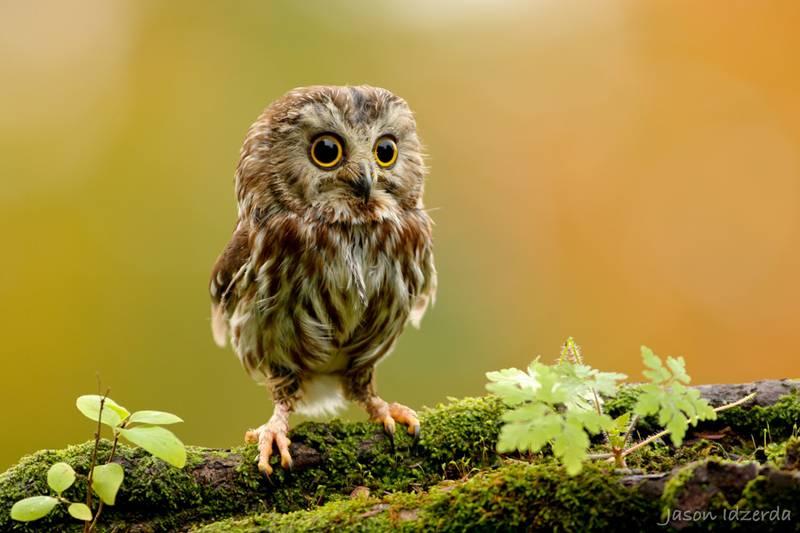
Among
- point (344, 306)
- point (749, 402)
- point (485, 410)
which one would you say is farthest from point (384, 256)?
point (749, 402)

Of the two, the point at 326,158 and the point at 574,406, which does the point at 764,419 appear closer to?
the point at 574,406

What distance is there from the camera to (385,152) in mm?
2740

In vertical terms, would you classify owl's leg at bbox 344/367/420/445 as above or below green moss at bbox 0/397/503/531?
above

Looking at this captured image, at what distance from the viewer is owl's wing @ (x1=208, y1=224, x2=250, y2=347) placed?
269 cm

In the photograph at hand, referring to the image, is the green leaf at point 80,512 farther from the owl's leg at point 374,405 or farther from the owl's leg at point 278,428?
the owl's leg at point 374,405

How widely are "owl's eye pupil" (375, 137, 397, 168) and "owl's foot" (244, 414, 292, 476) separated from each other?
1000 mm

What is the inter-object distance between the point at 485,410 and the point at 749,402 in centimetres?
82

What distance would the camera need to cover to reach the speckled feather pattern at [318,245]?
2.58m

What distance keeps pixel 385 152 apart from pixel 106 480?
1470mm

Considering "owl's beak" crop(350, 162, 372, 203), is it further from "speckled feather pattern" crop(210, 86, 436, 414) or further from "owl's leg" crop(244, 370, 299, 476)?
"owl's leg" crop(244, 370, 299, 476)

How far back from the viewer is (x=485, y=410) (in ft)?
8.00
